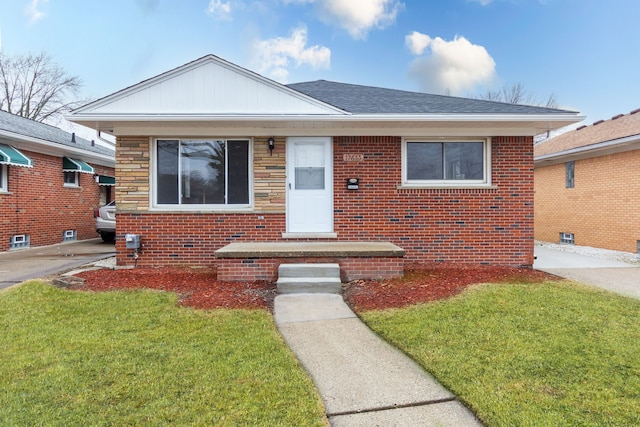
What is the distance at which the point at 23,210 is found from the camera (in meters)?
10.2

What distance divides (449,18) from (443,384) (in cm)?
1729

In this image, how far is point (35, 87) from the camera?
23922mm

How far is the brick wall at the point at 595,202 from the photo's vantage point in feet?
29.8

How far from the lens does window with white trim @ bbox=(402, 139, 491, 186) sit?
6977 mm

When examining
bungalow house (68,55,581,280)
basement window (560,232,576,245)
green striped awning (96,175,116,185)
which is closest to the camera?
bungalow house (68,55,581,280)

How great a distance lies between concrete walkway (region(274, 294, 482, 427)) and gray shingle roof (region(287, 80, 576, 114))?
4.06 m

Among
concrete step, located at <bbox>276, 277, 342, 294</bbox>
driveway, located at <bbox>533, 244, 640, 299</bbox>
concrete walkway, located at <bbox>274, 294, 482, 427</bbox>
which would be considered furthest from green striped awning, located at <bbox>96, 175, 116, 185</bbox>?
driveway, located at <bbox>533, 244, 640, 299</bbox>

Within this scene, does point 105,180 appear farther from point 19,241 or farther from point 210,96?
point 210,96

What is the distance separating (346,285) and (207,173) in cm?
359

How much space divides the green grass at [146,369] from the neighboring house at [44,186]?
7.22 m

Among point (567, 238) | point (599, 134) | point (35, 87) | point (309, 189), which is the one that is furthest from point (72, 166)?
point (35, 87)

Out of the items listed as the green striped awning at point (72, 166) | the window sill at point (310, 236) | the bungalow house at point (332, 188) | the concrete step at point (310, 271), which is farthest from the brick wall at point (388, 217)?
the green striped awning at point (72, 166)

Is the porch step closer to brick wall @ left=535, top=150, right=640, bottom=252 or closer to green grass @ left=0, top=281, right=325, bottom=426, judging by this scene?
green grass @ left=0, top=281, right=325, bottom=426

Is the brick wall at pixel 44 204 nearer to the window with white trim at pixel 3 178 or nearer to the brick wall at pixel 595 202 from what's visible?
the window with white trim at pixel 3 178
